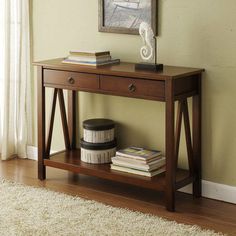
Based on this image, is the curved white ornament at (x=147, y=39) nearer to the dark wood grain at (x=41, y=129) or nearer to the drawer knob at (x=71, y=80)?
the drawer knob at (x=71, y=80)

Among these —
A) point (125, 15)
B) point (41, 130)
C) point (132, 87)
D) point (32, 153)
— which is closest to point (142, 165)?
point (132, 87)

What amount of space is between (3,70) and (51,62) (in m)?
0.68

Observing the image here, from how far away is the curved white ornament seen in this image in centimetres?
385

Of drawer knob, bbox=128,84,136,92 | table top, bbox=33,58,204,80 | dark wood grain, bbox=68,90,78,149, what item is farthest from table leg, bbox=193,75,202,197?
dark wood grain, bbox=68,90,78,149

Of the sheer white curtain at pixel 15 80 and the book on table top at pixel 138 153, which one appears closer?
the book on table top at pixel 138 153

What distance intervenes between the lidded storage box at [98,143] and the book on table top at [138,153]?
14 centimetres

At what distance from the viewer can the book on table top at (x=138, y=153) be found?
12.8 ft

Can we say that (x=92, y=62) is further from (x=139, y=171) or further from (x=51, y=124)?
(x=139, y=171)

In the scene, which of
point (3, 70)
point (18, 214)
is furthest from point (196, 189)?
point (3, 70)

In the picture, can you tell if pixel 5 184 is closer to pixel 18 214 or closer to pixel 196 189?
pixel 18 214

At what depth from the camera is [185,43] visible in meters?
3.93

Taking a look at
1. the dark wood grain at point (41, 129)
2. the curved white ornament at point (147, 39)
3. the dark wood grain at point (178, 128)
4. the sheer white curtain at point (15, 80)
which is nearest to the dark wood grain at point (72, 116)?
the dark wood grain at point (41, 129)

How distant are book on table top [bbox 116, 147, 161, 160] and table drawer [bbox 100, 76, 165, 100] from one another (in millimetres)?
389

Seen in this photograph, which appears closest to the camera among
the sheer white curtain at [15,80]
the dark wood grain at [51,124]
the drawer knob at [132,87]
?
the drawer knob at [132,87]
